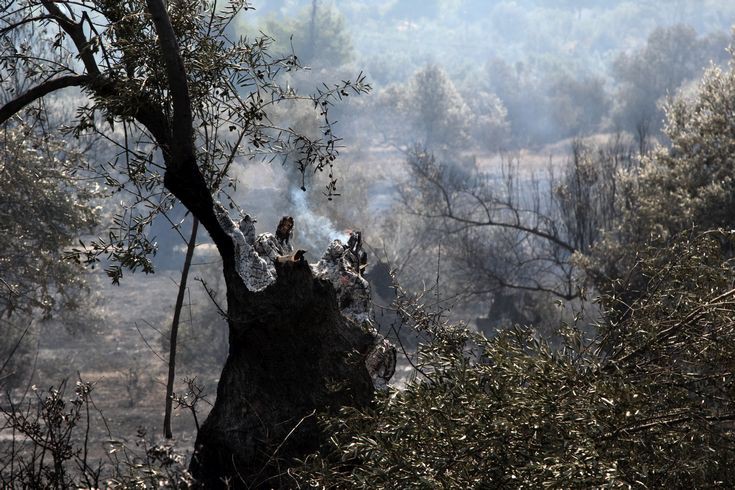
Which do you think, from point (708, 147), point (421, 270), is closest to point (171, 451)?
point (708, 147)

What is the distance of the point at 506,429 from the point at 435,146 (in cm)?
9194

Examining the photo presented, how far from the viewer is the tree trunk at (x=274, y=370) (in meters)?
7.46

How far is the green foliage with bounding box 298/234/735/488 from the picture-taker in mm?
4410

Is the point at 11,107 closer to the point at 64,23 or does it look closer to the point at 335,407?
the point at 64,23

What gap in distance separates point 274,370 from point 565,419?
3.65 metres

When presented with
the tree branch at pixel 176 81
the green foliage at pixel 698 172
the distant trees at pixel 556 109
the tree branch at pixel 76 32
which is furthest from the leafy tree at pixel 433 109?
the tree branch at pixel 176 81

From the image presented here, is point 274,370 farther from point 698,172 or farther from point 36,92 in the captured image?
point 698,172

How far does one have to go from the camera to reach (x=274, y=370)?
299 inches

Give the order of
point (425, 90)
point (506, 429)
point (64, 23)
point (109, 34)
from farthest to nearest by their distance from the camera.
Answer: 1. point (425, 90)
2. point (64, 23)
3. point (109, 34)
4. point (506, 429)

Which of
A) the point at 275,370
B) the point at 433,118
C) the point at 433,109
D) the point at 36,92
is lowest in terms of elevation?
the point at 275,370

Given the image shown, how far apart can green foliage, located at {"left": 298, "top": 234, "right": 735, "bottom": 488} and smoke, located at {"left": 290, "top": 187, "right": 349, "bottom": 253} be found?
131 feet

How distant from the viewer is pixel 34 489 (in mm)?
5684

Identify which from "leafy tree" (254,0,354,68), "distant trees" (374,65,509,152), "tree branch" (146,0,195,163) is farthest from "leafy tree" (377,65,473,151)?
"tree branch" (146,0,195,163)

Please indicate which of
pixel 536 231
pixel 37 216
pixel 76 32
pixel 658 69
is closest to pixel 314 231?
pixel 536 231
